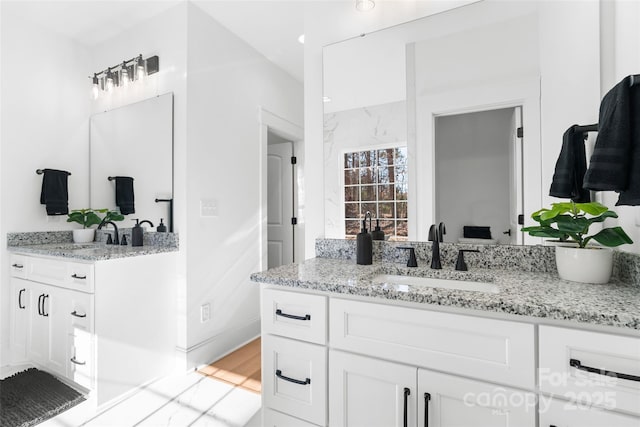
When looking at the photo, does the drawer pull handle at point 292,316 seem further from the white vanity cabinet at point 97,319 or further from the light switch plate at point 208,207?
the light switch plate at point 208,207

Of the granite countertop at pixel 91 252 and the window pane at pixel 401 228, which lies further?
the granite countertop at pixel 91 252

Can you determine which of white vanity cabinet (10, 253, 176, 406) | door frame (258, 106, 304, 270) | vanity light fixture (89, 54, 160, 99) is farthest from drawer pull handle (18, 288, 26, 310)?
door frame (258, 106, 304, 270)

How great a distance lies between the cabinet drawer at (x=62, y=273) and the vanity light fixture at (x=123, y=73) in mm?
1508

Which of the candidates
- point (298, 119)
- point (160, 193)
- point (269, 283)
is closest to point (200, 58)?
point (160, 193)

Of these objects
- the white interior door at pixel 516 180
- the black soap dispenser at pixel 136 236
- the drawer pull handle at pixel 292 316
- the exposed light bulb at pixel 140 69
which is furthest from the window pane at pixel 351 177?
the exposed light bulb at pixel 140 69

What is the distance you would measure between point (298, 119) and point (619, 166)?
3.18 metres

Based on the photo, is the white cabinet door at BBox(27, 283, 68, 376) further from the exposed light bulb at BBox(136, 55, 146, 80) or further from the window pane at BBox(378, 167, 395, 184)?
the window pane at BBox(378, 167, 395, 184)

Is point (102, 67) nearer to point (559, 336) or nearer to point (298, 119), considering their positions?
point (298, 119)

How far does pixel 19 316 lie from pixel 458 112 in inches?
130

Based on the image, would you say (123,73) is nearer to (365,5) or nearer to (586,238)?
(365,5)

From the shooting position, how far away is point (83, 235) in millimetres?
2643

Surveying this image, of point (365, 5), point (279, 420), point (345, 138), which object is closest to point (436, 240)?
point (345, 138)

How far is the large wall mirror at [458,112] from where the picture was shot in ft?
4.46

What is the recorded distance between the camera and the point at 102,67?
2.80 m
